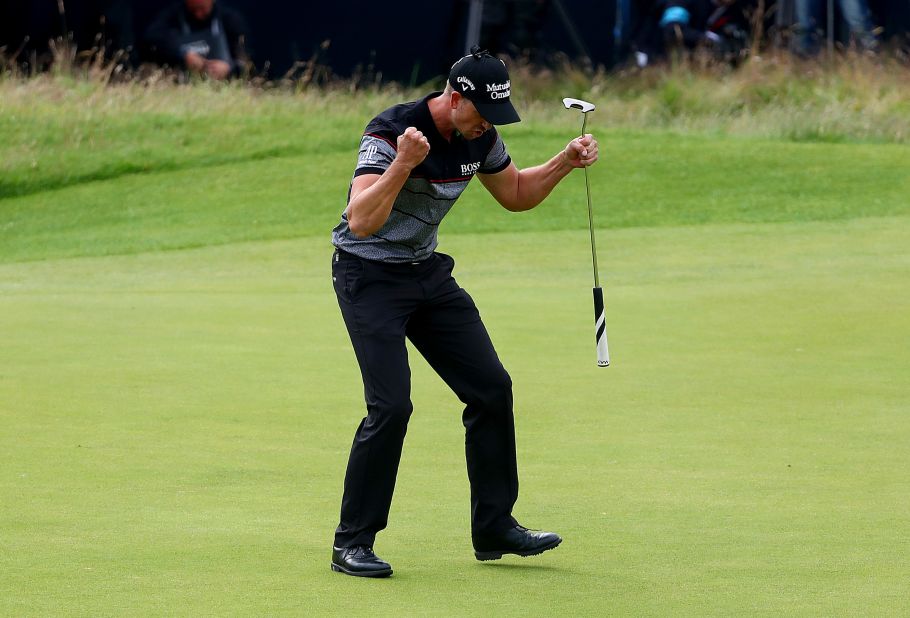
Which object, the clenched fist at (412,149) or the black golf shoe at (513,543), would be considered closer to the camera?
the clenched fist at (412,149)

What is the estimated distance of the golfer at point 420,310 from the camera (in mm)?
5375

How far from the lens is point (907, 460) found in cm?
705

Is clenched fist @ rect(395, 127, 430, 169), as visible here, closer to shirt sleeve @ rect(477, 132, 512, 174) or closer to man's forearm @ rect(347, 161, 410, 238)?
man's forearm @ rect(347, 161, 410, 238)

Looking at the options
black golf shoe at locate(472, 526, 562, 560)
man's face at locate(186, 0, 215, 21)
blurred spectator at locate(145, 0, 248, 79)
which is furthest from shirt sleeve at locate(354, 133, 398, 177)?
man's face at locate(186, 0, 215, 21)

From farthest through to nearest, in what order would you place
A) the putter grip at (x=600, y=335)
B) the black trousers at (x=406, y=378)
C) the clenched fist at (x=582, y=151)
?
the putter grip at (x=600, y=335) → the clenched fist at (x=582, y=151) → the black trousers at (x=406, y=378)

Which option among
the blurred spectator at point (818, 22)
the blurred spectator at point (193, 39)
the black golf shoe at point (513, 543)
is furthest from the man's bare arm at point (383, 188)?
the blurred spectator at point (818, 22)

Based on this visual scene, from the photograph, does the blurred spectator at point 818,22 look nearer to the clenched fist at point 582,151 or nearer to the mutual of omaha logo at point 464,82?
the clenched fist at point 582,151

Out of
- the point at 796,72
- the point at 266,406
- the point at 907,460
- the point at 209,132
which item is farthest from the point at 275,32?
the point at 907,460

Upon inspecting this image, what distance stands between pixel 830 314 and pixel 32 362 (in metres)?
5.19

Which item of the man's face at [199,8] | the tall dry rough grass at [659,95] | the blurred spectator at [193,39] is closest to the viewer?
the tall dry rough grass at [659,95]

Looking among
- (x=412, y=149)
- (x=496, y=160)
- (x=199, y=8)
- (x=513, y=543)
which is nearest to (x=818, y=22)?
(x=199, y=8)

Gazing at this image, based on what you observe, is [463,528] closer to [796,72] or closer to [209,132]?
[209,132]

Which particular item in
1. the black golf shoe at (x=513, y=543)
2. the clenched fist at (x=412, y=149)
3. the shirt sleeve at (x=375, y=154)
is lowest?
the black golf shoe at (x=513, y=543)

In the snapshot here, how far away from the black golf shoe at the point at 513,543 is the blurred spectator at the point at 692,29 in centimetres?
1908
